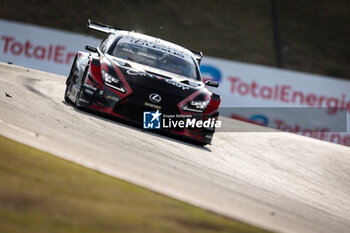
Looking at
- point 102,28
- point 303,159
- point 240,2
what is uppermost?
point 240,2

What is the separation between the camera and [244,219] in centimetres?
486

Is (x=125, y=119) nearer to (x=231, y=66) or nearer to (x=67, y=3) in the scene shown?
(x=231, y=66)

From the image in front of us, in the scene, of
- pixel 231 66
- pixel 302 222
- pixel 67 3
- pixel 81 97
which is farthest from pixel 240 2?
pixel 302 222

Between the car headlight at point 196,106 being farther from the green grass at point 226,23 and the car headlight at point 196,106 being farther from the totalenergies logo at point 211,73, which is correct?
the green grass at point 226,23

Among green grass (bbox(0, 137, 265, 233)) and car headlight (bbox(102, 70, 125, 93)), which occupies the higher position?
car headlight (bbox(102, 70, 125, 93))

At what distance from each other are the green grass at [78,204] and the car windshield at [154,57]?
4.34 metres

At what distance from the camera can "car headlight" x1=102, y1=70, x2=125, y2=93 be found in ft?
27.5

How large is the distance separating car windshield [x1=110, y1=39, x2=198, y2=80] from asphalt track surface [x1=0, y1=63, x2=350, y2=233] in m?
1.12

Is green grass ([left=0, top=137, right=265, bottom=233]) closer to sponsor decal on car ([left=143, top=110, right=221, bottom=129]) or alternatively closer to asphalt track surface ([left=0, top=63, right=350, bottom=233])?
asphalt track surface ([left=0, top=63, right=350, bottom=233])

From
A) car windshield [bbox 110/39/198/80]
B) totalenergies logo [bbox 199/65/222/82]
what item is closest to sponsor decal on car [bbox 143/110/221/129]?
car windshield [bbox 110/39/198/80]

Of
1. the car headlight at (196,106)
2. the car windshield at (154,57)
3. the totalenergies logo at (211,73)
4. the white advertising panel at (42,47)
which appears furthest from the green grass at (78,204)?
the white advertising panel at (42,47)

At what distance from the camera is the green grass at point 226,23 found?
1003 inches

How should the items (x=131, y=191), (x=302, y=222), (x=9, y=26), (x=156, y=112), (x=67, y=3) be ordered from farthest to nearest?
(x=67, y=3)
(x=9, y=26)
(x=156, y=112)
(x=302, y=222)
(x=131, y=191)

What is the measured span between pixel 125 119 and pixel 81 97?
68 cm
